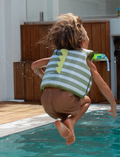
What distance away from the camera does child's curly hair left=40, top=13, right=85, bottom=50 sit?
86.0 inches

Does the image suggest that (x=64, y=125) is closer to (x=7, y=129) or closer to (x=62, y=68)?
(x=62, y=68)

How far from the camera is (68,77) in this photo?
6.95 ft

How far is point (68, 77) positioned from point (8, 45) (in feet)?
19.9

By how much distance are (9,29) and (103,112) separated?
384 centimetres

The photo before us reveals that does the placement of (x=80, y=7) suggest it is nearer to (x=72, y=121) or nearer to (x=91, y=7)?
(x=91, y=7)

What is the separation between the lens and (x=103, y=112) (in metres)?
5.54

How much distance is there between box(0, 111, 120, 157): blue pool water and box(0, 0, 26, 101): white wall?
3.97 metres

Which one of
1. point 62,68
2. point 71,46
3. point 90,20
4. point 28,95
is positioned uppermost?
point 90,20

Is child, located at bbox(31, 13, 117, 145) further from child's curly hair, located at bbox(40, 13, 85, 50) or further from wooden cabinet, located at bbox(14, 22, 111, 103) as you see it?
wooden cabinet, located at bbox(14, 22, 111, 103)

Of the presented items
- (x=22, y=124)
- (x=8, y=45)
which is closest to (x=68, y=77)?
(x=22, y=124)

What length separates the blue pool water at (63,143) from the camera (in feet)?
9.39

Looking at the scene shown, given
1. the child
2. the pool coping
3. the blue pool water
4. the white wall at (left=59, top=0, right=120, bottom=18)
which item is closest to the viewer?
the child

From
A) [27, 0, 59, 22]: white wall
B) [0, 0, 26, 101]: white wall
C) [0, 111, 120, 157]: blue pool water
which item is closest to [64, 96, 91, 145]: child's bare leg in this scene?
[0, 111, 120, 157]: blue pool water

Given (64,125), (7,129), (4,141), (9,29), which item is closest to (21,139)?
(4,141)
